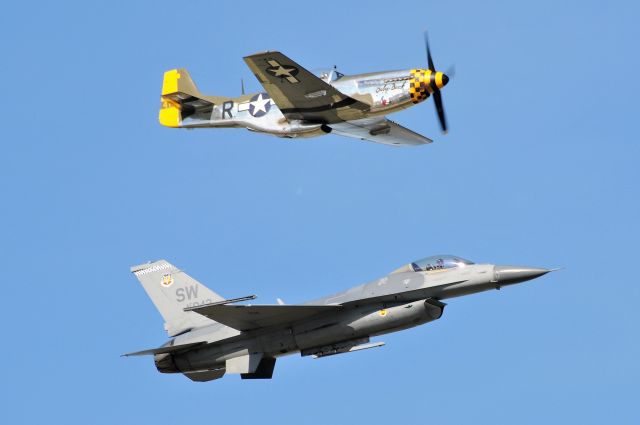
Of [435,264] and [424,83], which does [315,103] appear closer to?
[424,83]

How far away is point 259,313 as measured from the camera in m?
40.4

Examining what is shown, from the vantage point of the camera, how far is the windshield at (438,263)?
40.1 meters

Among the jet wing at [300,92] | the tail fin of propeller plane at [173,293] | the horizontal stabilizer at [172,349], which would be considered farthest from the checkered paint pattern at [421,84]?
the horizontal stabilizer at [172,349]

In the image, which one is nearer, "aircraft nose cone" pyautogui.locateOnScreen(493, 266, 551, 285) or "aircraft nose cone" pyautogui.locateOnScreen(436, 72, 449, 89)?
"aircraft nose cone" pyautogui.locateOnScreen(493, 266, 551, 285)

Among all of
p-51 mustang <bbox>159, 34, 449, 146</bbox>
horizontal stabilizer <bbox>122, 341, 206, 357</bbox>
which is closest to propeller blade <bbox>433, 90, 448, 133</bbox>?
p-51 mustang <bbox>159, 34, 449, 146</bbox>

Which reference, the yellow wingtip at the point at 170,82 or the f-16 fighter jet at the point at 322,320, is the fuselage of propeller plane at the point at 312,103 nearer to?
the yellow wingtip at the point at 170,82

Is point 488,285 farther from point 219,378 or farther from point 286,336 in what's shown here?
point 219,378

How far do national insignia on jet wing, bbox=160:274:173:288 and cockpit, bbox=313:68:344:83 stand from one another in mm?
8728

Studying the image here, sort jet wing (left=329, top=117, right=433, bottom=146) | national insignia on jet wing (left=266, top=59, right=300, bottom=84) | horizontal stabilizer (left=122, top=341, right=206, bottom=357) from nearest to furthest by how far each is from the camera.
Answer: horizontal stabilizer (left=122, top=341, right=206, bottom=357)
national insignia on jet wing (left=266, top=59, right=300, bottom=84)
jet wing (left=329, top=117, right=433, bottom=146)

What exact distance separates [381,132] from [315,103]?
4.88 metres

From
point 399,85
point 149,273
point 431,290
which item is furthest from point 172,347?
point 399,85

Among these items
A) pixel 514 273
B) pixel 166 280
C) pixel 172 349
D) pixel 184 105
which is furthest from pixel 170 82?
pixel 514 273

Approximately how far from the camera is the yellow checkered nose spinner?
44438 mm

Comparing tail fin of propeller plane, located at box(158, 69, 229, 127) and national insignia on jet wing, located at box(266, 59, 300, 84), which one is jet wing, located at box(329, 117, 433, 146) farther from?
tail fin of propeller plane, located at box(158, 69, 229, 127)
